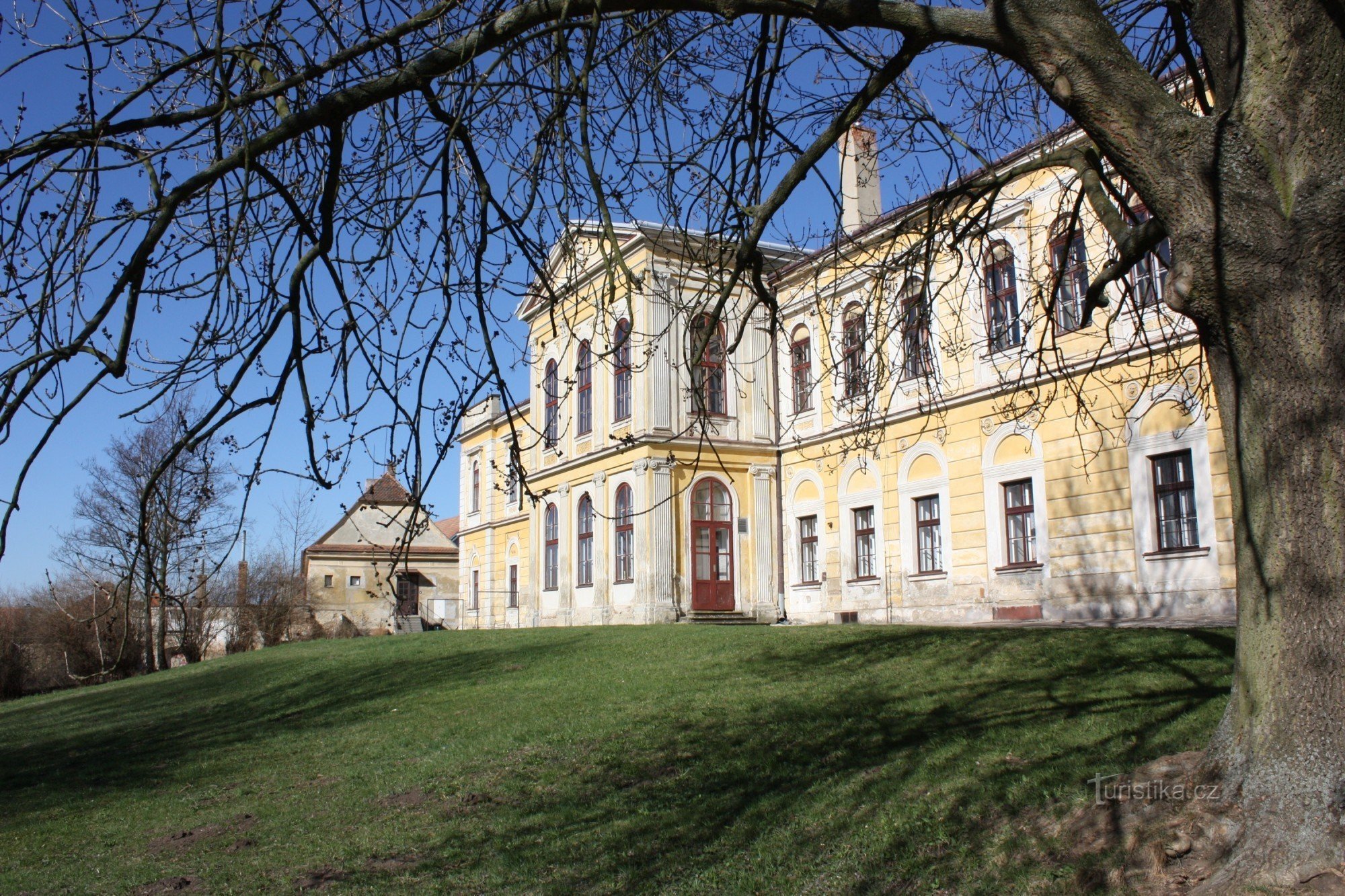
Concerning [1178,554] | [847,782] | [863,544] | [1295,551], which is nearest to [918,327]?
[847,782]

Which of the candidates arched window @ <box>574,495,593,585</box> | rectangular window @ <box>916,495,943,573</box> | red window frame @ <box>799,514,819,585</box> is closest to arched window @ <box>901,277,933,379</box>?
rectangular window @ <box>916,495,943,573</box>

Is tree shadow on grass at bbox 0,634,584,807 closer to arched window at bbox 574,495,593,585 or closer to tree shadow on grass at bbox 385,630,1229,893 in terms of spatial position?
tree shadow on grass at bbox 385,630,1229,893

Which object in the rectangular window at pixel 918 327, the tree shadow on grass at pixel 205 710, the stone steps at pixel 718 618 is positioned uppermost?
the rectangular window at pixel 918 327

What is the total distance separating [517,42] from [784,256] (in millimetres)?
22479

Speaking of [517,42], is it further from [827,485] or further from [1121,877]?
[827,485]

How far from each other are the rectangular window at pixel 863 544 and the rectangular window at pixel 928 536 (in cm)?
150

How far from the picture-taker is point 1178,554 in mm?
16828

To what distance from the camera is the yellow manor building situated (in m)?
10.7

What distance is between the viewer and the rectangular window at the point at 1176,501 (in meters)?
16.9

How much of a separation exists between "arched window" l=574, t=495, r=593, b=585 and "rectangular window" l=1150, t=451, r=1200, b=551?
53.8 feet

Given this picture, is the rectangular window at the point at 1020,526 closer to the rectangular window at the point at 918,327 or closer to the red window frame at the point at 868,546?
the red window frame at the point at 868,546

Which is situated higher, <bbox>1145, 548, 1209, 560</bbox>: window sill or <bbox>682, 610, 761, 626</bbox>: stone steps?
<bbox>1145, 548, 1209, 560</bbox>: window sill

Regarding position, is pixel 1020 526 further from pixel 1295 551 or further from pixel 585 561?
pixel 1295 551

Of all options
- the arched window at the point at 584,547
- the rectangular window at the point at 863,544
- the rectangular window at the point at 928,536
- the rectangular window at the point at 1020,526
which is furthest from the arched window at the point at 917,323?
the arched window at the point at 584,547
